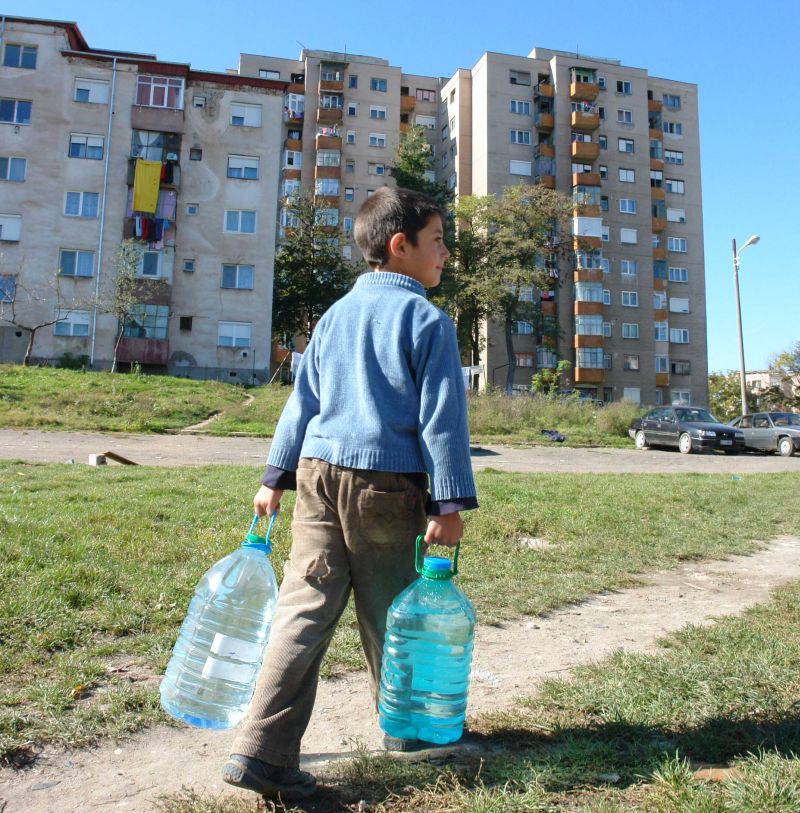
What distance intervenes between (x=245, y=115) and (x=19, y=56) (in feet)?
40.5

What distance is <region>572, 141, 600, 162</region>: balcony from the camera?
186 feet

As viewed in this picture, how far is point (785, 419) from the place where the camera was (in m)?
26.9

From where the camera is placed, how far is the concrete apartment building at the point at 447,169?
3962cm

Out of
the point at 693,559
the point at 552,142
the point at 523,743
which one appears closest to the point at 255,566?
the point at 523,743

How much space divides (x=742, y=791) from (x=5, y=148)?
44.9 metres

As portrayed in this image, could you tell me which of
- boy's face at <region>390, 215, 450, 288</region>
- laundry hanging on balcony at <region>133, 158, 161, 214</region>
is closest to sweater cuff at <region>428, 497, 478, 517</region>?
boy's face at <region>390, 215, 450, 288</region>

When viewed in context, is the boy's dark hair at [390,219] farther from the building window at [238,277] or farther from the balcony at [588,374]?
the balcony at [588,374]

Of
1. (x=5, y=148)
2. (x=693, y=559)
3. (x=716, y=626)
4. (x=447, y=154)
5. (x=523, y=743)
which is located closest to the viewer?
(x=523, y=743)

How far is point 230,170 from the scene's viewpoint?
40.9m

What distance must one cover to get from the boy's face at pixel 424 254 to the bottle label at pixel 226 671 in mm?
1665

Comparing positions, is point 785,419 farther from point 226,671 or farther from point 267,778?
point 267,778

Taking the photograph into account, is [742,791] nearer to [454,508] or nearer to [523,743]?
[523,743]

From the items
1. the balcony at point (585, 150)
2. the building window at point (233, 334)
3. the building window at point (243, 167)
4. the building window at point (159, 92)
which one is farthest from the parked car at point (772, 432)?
the balcony at point (585, 150)

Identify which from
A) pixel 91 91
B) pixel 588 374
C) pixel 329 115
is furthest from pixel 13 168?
pixel 588 374
